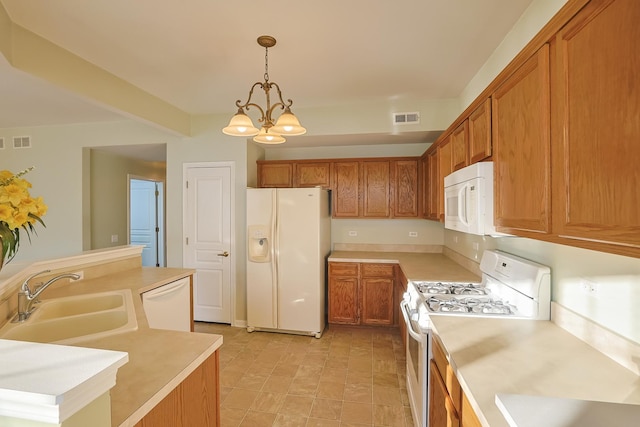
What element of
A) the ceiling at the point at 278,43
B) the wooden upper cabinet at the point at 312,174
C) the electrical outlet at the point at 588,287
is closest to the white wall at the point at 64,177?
the ceiling at the point at 278,43

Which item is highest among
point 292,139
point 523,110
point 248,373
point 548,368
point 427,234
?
point 292,139

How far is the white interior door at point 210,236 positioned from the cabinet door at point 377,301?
5.65 ft

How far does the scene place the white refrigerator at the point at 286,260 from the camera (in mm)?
3588

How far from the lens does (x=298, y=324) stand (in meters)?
3.62

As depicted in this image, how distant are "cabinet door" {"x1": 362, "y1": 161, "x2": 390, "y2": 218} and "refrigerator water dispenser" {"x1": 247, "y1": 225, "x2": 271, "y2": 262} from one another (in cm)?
132

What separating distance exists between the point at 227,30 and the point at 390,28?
112 centimetres

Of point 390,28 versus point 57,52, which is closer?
point 390,28

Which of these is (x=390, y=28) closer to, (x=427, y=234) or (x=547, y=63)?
(x=547, y=63)

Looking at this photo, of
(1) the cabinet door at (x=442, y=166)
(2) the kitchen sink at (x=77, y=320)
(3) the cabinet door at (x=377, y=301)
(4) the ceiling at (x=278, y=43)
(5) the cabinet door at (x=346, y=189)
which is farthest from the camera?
(5) the cabinet door at (x=346, y=189)

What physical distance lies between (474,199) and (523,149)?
1.60ft

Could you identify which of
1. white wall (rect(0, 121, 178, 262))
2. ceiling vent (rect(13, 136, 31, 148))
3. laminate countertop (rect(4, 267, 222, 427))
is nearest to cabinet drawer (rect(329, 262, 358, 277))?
laminate countertop (rect(4, 267, 222, 427))

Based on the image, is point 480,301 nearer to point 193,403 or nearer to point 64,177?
point 193,403

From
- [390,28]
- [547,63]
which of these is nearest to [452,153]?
[390,28]

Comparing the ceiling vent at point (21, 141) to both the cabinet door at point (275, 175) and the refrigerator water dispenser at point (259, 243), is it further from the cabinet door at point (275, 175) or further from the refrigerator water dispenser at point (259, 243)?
the refrigerator water dispenser at point (259, 243)
